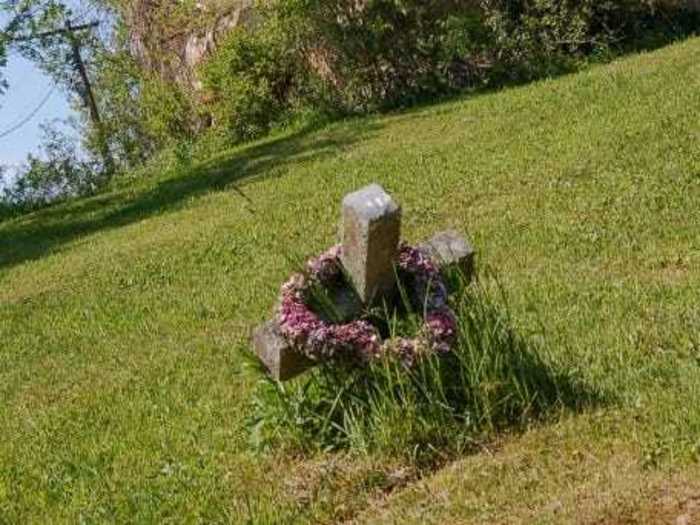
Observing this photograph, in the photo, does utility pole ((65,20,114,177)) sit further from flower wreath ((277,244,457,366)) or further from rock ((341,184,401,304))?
rock ((341,184,401,304))

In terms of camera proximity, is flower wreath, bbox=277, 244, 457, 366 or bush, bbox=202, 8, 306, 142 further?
bush, bbox=202, 8, 306, 142

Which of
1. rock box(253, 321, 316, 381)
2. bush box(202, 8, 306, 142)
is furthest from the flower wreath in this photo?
bush box(202, 8, 306, 142)

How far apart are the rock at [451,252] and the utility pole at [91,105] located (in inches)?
817

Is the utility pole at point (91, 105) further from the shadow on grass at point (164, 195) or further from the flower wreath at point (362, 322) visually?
the flower wreath at point (362, 322)

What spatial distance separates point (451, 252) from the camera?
5.04m

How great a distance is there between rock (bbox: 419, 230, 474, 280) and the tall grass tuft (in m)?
0.08

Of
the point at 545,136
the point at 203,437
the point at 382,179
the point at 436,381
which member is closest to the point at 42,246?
the point at 382,179

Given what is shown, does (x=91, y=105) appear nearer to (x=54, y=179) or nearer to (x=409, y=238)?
(x=54, y=179)

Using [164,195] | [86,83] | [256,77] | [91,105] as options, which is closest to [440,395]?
[164,195]

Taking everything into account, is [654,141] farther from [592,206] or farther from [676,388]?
[676,388]

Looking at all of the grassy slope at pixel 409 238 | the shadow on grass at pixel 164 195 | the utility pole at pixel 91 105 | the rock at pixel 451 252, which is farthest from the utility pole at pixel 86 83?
the rock at pixel 451 252

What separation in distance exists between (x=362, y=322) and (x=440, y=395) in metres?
0.43

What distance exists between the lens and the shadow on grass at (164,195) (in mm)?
15602

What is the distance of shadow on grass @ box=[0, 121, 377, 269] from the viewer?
51.2 ft
